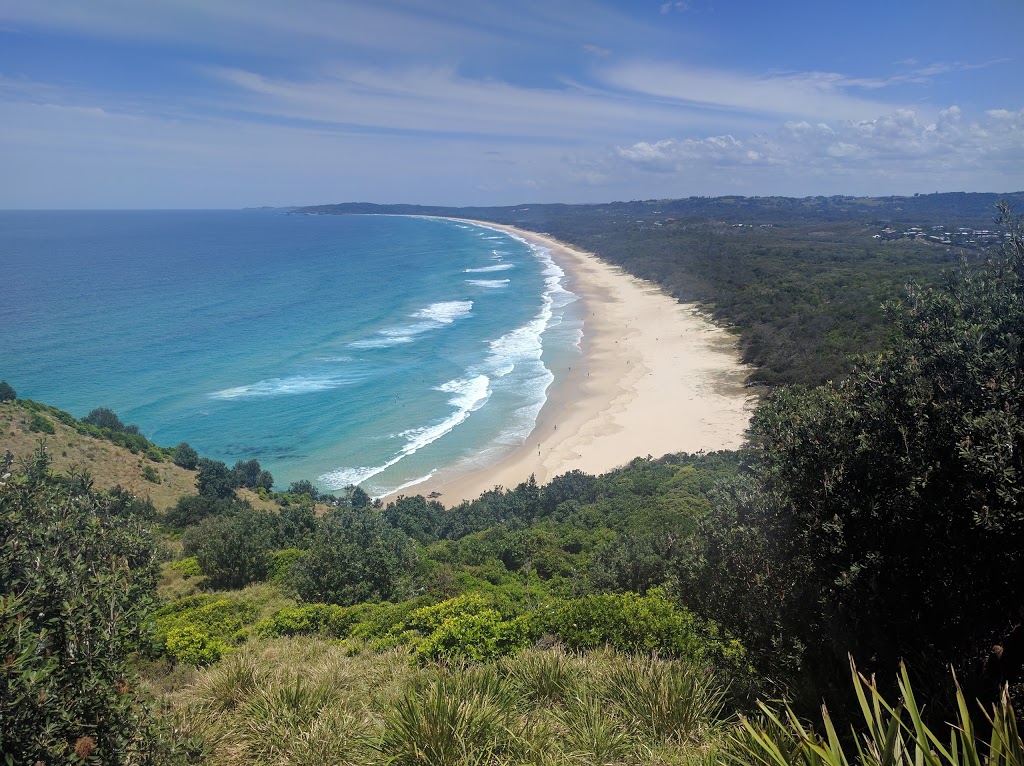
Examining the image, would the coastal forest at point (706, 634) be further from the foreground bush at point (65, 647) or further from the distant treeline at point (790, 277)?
the distant treeline at point (790, 277)

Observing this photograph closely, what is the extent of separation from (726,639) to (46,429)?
28.9 meters

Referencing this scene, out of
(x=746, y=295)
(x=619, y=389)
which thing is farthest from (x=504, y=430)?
(x=746, y=295)

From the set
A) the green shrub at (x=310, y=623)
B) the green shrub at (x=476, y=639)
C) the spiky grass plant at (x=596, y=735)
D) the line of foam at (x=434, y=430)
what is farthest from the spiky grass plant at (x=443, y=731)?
the line of foam at (x=434, y=430)

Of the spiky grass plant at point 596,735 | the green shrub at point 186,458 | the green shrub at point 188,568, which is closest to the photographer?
the spiky grass plant at point 596,735

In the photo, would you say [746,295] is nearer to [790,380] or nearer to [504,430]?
[790,380]

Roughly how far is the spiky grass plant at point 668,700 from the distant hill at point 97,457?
79.4 ft

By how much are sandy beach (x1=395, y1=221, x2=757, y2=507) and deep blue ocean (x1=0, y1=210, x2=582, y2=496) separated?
1650mm

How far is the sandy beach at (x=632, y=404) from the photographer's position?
30.5 meters

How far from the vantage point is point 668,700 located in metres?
5.60

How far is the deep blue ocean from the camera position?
3434 centimetres

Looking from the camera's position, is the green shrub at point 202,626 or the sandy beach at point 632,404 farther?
the sandy beach at point 632,404

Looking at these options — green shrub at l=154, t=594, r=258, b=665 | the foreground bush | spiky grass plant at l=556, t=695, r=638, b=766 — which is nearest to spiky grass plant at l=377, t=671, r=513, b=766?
spiky grass plant at l=556, t=695, r=638, b=766

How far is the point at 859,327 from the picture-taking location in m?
41.8

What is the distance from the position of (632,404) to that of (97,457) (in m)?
28.0
